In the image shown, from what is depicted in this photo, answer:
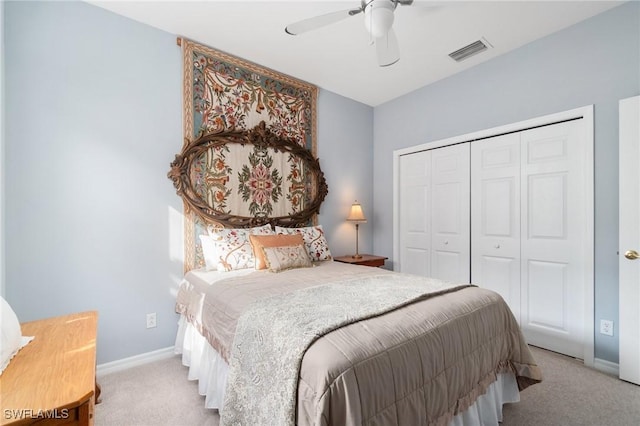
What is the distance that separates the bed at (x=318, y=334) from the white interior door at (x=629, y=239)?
1047 mm

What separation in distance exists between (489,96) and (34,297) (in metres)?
4.18

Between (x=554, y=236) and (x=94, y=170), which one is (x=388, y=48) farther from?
(x=94, y=170)

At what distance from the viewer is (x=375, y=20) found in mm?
1808

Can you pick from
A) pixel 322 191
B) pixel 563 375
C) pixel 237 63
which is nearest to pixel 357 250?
pixel 322 191

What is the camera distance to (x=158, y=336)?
7.79ft

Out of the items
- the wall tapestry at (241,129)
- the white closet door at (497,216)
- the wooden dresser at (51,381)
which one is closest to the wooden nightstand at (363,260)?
the wall tapestry at (241,129)

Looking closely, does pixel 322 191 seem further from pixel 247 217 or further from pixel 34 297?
pixel 34 297

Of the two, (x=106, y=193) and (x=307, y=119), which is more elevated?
(x=307, y=119)

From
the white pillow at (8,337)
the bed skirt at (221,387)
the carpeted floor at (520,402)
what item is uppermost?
Answer: the white pillow at (8,337)

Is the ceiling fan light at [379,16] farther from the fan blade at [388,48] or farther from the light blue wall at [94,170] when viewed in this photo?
the light blue wall at [94,170]

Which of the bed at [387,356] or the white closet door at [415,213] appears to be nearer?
the bed at [387,356]

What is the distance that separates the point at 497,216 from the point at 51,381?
131 inches

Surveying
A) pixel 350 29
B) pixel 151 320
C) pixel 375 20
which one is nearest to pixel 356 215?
pixel 350 29

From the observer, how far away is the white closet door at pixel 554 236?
2.37 meters
